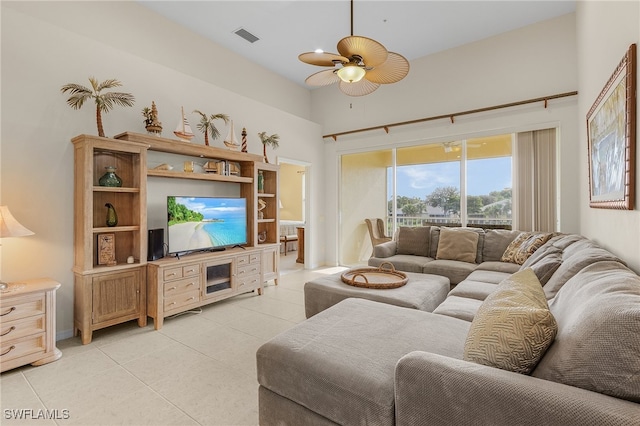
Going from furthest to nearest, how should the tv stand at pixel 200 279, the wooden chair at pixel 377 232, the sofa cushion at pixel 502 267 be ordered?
1. the wooden chair at pixel 377 232
2. the sofa cushion at pixel 502 267
3. the tv stand at pixel 200 279

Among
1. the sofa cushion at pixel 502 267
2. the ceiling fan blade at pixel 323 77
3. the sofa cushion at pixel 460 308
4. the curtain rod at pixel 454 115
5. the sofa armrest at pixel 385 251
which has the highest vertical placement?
the curtain rod at pixel 454 115

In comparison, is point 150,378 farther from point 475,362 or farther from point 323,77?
point 323,77

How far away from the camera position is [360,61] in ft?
7.82

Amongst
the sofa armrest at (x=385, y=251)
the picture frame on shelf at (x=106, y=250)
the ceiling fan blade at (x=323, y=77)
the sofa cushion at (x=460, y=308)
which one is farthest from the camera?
the sofa armrest at (x=385, y=251)

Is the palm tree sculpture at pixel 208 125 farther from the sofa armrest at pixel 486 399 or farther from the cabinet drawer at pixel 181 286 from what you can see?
the sofa armrest at pixel 486 399

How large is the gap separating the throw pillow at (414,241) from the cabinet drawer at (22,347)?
166 inches

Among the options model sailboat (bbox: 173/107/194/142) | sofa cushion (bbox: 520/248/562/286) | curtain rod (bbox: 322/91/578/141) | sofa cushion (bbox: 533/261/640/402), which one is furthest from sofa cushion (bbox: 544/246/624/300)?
model sailboat (bbox: 173/107/194/142)

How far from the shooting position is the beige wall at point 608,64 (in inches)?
65.2

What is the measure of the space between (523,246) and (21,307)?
4.95 m

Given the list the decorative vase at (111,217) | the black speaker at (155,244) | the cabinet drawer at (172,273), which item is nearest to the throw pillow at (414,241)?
the cabinet drawer at (172,273)

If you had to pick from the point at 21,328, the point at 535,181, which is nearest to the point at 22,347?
the point at 21,328

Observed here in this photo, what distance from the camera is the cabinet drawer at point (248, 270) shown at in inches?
160

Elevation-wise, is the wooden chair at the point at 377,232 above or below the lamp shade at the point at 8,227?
below

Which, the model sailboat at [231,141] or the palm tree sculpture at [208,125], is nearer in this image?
the palm tree sculpture at [208,125]
